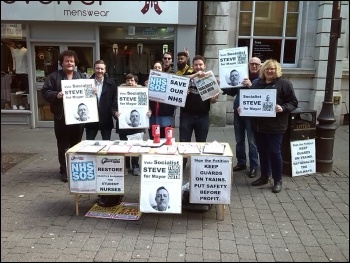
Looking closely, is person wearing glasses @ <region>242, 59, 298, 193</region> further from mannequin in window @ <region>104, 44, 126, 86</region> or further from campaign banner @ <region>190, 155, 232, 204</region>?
mannequin in window @ <region>104, 44, 126, 86</region>

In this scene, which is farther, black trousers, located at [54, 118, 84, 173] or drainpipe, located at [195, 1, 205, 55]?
drainpipe, located at [195, 1, 205, 55]

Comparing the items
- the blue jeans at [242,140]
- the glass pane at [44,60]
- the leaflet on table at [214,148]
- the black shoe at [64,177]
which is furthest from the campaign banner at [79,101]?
the glass pane at [44,60]

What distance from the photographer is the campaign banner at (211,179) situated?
3994 mm

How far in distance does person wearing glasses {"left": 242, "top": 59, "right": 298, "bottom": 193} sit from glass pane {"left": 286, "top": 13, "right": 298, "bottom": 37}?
5516 mm

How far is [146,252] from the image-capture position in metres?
3.44

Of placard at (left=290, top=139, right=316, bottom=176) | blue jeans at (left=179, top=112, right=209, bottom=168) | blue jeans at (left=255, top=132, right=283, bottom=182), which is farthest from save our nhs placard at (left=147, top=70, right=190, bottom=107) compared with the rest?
placard at (left=290, top=139, right=316, bottom=176)

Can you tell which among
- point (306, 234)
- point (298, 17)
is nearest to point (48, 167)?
point (306, 234)

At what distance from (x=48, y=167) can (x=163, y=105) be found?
2342mm

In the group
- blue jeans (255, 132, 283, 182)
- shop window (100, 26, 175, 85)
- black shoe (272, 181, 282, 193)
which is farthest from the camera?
shop window (100, 26, 175, 85)

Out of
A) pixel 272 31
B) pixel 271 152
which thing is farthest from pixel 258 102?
pixel 272 31

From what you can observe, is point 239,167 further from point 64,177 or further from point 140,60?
point 140,60

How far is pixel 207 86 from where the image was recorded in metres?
4.90

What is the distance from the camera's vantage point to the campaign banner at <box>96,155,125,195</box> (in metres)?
4.10

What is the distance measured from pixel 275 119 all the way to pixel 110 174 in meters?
2.32
